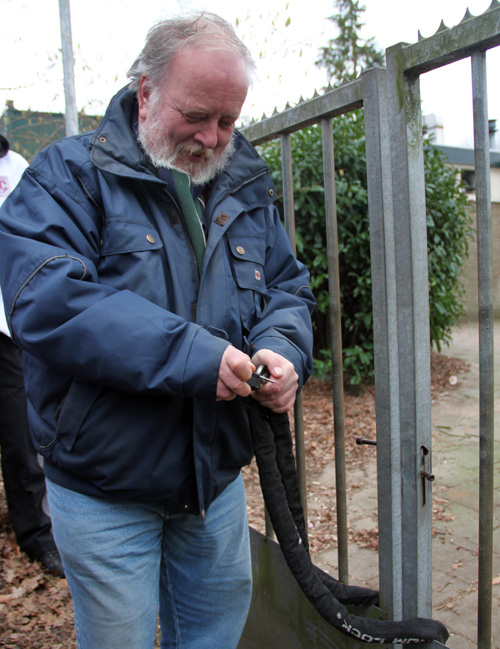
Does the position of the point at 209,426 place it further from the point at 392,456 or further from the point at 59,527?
the point at 392,456

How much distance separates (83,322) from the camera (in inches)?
52.6

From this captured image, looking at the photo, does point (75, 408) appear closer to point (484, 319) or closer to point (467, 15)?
point (484, 319)

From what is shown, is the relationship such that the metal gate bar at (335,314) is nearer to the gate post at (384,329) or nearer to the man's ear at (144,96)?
the gate post at (384,329)

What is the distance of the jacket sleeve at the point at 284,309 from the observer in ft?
5.35

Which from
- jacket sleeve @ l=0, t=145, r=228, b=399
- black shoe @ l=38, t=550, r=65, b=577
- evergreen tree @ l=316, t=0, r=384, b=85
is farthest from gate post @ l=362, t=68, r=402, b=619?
evergreen tree @ l=316, t=0, r=384, b=85

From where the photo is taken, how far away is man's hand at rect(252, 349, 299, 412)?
5.00ft

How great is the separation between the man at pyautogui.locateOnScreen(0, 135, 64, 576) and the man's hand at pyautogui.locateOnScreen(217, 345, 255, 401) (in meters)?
1.96

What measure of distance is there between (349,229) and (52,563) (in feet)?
13.6

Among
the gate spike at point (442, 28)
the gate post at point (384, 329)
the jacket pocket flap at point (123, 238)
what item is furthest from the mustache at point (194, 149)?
the gate spike at point (442, 28)

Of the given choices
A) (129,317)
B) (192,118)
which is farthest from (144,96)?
(129,317)

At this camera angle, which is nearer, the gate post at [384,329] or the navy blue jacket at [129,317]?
the navy blue jacket at [129,317]

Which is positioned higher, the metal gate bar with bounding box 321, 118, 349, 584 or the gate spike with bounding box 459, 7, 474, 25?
the gate spike with bounding box 459, 7, 474, 25

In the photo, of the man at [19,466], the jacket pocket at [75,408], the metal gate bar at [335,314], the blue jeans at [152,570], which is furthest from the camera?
the man at [19,466]

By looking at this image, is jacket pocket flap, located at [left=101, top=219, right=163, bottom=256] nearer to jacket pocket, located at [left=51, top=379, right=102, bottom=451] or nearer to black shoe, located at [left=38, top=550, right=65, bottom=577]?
jacket pocket, located at [left=51, top=379, right=102, bottom=451]
